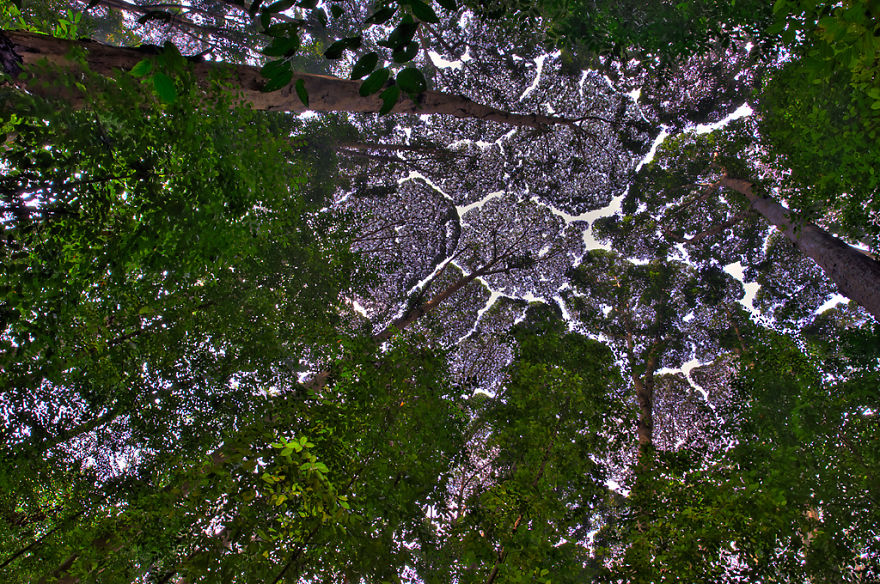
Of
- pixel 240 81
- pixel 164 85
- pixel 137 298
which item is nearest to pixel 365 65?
pixel 164 85

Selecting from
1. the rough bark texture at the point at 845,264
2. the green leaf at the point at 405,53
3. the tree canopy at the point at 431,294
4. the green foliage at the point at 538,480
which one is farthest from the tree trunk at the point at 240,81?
the rough bark texture at the point at 845,264

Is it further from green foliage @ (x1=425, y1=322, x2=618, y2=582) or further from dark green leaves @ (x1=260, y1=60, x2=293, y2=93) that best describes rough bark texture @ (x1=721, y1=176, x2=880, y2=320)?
dark green leaves @ (x1=260, y1=60, x2=293, y2=93)

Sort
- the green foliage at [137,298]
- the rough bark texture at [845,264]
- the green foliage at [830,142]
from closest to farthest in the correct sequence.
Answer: the green foliage at [137,298] → the green foliage at [830,142] → the rough bark texture at [845,264]

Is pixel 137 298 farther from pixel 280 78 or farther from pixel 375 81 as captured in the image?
pixel 375 81

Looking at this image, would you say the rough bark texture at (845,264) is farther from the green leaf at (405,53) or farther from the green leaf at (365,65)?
the green leaf at (365,65)

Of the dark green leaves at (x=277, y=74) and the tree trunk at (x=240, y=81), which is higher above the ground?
the tree trunk at (x=240, y=81)

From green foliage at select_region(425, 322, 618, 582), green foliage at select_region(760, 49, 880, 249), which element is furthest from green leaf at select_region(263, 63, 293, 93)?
green foliage at select_region(760, 49, 880, 249)

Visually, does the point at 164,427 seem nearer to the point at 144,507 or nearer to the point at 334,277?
the point at 144,507
